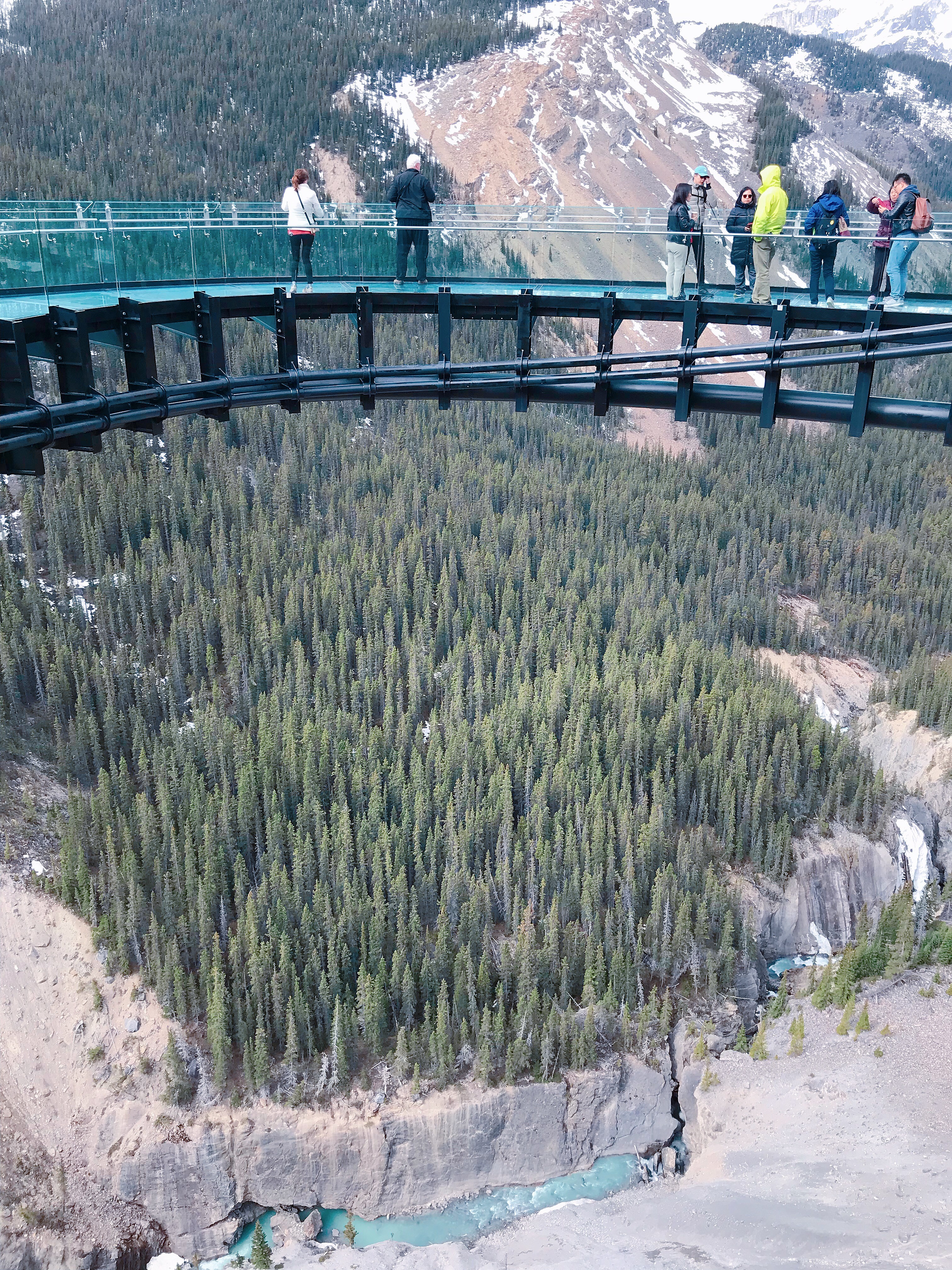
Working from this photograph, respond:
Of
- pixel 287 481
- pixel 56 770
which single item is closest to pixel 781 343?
pixel 56 770

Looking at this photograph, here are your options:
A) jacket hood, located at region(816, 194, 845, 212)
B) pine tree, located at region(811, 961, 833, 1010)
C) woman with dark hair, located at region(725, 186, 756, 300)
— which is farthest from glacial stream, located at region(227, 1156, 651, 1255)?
jacket hood, located at region(816, 194, 845, 212)

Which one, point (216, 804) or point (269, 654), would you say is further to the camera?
point (269, 654)

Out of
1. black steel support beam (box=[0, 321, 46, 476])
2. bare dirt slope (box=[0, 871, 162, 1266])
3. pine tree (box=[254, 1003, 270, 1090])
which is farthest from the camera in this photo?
pine tree (box=[254, 1003, 270, 1090])

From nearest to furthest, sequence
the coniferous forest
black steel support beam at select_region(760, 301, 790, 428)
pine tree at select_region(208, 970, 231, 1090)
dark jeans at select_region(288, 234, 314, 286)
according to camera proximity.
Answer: black steel support beam at select_region(760, 301, 790, 428), dark jeans at select_region(288, 234, 314, 286), pine tree at select_region(208, 970, 231, 1090), the coniferous forest

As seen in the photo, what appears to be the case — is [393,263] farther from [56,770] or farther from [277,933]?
[56,770]

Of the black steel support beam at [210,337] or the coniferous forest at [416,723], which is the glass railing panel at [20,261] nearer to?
the black steel support beam at [210,337]

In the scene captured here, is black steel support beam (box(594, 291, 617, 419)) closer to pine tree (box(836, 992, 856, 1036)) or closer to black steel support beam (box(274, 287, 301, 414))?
black steel support beam (box(274, 287, 301, 414))

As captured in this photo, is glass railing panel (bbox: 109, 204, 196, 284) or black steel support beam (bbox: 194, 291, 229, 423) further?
glass railing panel (bbox: 109, 204, 196, 284)
